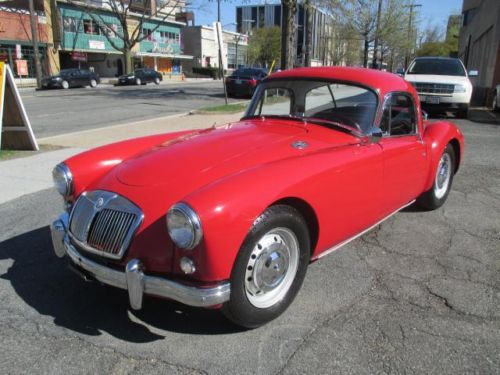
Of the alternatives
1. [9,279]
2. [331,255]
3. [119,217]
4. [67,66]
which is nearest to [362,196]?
[331,255]

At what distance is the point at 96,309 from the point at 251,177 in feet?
4.61

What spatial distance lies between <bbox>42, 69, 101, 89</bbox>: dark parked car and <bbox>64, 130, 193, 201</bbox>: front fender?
3088 cm

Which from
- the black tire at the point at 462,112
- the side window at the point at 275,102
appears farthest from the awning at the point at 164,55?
the side window at the point at 275,102

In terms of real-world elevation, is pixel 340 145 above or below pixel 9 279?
above

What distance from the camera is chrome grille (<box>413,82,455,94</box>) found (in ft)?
42.1

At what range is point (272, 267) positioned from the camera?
2.88 meters

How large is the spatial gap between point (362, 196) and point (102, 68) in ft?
178

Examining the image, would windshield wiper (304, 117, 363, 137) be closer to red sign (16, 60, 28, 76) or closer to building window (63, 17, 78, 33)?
red sign (16, 60, 28, 76)

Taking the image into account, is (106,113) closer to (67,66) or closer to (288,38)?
(288,38)

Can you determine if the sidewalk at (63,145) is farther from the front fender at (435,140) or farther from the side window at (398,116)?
the front fender at (435,140)

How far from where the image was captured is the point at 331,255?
158 inches

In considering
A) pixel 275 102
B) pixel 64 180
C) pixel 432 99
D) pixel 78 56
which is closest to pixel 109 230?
pixel 64 180

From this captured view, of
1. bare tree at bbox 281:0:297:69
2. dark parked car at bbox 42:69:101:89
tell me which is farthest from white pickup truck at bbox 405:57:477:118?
dark parked car at bbox 42:69:101:89

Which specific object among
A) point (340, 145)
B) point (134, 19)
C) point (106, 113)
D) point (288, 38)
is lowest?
point (106, 113)
